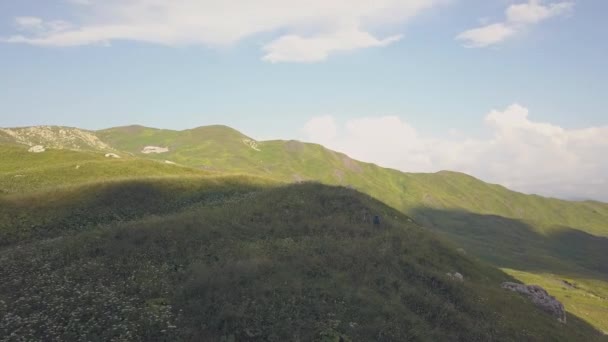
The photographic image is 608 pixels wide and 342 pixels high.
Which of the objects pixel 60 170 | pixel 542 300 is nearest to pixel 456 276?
pixel 542 300

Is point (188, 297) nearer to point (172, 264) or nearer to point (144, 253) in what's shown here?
point (172, 264)

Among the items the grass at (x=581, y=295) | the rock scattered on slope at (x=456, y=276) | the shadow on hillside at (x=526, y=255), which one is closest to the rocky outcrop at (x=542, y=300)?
the rock scattered on slope at (x=456, y=276)

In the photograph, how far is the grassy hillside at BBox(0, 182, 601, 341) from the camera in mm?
19344

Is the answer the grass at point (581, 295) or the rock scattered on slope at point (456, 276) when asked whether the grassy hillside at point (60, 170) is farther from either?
the grass at point (581, 295)

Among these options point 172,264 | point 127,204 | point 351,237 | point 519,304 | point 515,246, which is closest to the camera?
point 172,264

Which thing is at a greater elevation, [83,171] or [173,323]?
[83,171]

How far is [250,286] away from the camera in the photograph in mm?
23016

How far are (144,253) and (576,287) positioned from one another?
11820 cm

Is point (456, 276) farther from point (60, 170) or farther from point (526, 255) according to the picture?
point (526, 255)

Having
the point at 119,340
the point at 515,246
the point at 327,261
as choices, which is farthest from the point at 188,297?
the point at 515,246

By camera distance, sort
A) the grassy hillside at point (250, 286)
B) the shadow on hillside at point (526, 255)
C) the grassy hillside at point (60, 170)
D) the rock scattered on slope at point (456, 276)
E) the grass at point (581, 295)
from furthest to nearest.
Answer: the shadow on hillside at point (526, 255), the grass at point (581, 295), the grassy hillside at point (60, 170), the rock scattered on slope at point (456, 276), the grassy hillside at point (250, 286)

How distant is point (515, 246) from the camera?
174 meters

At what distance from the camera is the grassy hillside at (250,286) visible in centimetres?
1934

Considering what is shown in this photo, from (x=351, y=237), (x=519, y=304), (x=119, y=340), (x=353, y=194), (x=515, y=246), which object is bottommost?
(x=515, y=246)
